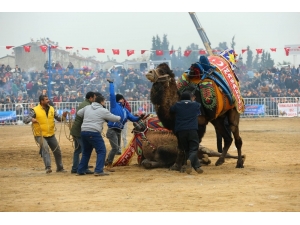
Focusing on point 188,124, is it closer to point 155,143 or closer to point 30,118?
point 155,143

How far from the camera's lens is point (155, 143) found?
43.5ft

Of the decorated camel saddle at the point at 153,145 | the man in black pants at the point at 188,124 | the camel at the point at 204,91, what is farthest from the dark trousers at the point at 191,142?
the decorated camel saddle at the point at 153,145

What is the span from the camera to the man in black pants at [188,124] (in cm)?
1195

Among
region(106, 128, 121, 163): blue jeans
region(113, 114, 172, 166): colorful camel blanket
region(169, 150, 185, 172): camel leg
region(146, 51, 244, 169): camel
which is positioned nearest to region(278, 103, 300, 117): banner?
region(146, 51, 244, 169): camel

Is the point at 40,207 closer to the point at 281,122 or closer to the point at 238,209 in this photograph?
the point at 238,209

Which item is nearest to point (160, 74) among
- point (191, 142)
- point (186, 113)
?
point (186, 113)

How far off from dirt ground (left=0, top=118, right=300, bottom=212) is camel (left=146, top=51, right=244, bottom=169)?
3.37 ft

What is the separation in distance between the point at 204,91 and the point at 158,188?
3.22m

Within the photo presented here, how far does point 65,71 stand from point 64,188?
2874 centimetres

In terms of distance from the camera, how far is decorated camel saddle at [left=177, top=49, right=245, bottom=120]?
42.0ft

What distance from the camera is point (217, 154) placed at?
47.0 feet

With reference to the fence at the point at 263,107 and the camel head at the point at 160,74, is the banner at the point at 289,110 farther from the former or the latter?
the camel head at the point at 160,74

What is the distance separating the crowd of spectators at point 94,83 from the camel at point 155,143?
21.0 metres

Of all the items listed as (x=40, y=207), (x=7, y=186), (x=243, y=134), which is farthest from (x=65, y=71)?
(x=40, y=207)
